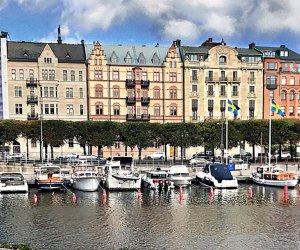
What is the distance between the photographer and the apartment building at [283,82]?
98875 mm

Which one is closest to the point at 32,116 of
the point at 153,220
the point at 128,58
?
the point at 128,58

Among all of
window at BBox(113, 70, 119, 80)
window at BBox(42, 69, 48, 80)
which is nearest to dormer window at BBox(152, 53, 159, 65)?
window at BBox(113, 70, 119, 80)

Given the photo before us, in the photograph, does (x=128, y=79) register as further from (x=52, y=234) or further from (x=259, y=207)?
(x=52, y=234)

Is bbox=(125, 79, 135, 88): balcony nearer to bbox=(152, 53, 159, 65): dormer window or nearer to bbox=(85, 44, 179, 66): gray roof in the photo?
bbox=(85, 44, 179, 66): gray roof

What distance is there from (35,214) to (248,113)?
68.5 meters

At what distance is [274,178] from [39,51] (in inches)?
2331

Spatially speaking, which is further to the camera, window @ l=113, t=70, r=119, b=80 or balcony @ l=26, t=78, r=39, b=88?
window @ l=113, t=70, r=119, b=80

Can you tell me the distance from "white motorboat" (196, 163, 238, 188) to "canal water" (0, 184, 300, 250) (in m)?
3.30

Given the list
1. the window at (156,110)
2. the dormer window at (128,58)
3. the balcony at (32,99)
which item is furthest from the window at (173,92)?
the balcony at (32,99)

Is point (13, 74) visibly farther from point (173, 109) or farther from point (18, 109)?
point (173, 109)

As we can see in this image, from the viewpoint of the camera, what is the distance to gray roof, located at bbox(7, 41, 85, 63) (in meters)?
88.6

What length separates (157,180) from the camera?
56.6 m

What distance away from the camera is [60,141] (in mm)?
75062

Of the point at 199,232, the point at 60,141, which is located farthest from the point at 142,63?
the point at 199,232
